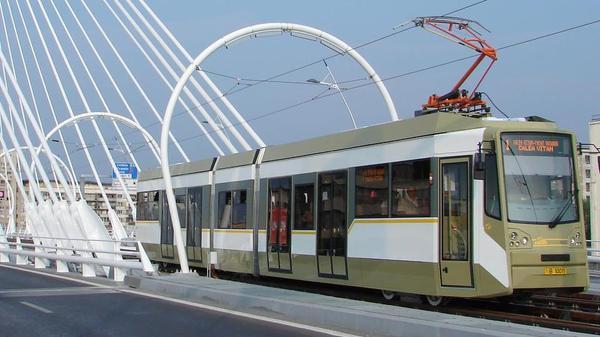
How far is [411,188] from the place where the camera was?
13570 millimetres

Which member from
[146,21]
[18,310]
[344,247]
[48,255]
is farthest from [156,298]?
[146,21]

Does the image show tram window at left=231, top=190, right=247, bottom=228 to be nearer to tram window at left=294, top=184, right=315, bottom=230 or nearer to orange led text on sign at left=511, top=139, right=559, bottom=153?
tram window at left=294, top=184, right=315, bottom=230

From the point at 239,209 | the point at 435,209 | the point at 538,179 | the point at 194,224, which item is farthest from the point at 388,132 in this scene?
the point at 194,224

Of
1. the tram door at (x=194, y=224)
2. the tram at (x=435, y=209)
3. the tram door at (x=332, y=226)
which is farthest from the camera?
the tram door at (x=194, y=224)

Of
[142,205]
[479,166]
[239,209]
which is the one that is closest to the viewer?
[479,166]


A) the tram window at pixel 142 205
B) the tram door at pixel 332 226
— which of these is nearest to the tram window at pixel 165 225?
the tram window at pixel 142 205

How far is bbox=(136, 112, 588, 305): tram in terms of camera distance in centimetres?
1220

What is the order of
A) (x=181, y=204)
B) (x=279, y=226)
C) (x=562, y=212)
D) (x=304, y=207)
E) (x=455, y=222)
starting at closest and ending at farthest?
(x=562, y=212) < (x=455, y=222) < (x=304, y=207) < (x=279, y=226) < (x=181, y=204)

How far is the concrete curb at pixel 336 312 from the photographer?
9320 mm

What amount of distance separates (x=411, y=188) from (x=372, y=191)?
47.5 inches

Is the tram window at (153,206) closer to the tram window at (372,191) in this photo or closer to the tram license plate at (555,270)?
the tram window at (372,191)

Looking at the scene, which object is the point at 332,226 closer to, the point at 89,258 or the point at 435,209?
the point at 435,209

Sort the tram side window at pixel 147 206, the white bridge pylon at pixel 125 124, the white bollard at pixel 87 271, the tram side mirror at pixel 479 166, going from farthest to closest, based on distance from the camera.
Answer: the white bridge pylon at pixel 125 124, the tram side window at pixel 147 206, the white bollard at pixel 87 271, the tram side mirror at pixel 479 166

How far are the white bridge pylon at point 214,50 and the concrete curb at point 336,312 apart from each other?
3598 mm
